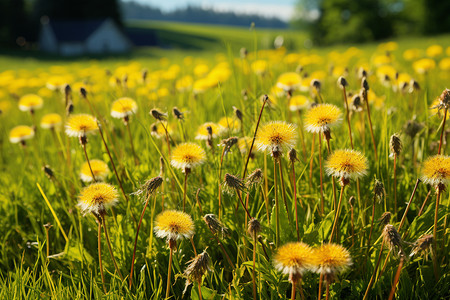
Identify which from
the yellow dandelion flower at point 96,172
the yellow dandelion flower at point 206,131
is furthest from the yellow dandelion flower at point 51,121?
the yellow dandelion flower at point 206,131

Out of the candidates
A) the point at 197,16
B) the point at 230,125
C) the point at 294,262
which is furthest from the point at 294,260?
the point at 197,16

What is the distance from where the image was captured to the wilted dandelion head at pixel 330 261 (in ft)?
2.94

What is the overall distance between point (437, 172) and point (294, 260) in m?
0.54

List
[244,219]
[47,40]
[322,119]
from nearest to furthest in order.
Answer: [322,119] → [244,219] → [47,40]

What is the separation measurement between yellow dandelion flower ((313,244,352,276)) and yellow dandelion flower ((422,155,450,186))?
15.9 inches

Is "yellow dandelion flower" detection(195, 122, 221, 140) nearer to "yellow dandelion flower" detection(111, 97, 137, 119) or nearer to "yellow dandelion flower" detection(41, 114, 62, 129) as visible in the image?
"yellow dandelion flower" detection(111, 97, 137, 119)

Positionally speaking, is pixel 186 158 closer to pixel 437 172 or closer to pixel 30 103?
pixel 437 172

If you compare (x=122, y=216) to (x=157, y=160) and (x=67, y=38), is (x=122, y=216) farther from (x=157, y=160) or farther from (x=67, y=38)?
(x=67, y=38)

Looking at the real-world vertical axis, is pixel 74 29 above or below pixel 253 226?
below

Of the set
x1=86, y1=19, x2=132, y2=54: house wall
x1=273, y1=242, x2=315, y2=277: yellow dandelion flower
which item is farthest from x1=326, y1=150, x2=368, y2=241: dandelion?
x1=86, y1=19, x2=132, y2=54: house wall

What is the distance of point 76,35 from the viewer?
44.1 metres

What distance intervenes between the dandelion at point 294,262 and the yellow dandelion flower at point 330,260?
0.02 metres

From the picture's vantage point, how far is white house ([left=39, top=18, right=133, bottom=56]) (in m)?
43.5

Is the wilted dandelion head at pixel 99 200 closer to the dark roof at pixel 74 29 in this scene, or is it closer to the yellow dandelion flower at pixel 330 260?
the yellow dandelion flower at pixel 330 260
